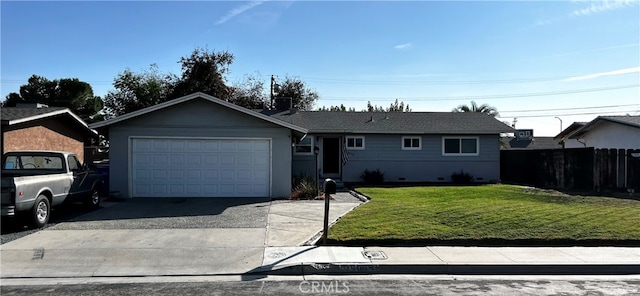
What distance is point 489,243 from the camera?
29.1 ft

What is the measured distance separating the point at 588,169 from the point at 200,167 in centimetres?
1513

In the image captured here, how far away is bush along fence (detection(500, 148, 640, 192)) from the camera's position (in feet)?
58.2

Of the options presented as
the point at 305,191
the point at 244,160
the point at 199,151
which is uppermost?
the point at 199,151

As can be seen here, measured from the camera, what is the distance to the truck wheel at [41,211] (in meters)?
10.3

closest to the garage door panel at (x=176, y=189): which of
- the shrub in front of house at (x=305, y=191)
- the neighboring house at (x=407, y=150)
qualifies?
the shrub in front of house at (x=305, y=191)

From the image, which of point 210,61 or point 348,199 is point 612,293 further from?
point 210,61

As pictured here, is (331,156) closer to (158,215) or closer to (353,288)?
(158,215)

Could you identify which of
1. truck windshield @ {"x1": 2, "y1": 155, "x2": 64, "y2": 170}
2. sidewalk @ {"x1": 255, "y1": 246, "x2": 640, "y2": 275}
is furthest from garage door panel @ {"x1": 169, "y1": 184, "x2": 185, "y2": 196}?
sidewalk @ {"x1": 255, "y1": 246, "x2": 640, "y2": 275}

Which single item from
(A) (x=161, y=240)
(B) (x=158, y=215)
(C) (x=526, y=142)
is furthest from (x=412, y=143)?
(C) (x=526, y=142)

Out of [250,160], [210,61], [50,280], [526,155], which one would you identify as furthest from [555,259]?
[210,61]

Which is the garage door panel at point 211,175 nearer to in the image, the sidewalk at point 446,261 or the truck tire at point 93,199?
the truck tire at point 93,199

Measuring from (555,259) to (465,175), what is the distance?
15.5 meters

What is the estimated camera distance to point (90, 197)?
1338cm

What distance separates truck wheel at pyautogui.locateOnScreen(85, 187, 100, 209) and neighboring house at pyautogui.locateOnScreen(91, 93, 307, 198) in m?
1.81
